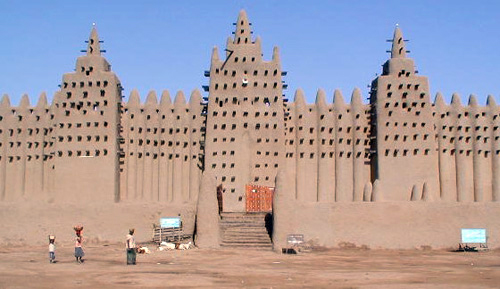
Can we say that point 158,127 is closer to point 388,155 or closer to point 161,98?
point 161,98

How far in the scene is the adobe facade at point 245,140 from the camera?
125ft

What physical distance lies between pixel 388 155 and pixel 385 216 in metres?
9.09

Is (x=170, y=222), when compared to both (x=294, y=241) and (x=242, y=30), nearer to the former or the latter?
(x=294, y=241)

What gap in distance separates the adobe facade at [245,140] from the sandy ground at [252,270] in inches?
406

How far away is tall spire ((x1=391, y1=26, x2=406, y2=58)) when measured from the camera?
131 ft

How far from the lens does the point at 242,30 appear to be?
1555 inches

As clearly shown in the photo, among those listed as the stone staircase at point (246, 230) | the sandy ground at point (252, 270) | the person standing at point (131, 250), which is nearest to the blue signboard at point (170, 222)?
the stone staircase at point (246, 230)

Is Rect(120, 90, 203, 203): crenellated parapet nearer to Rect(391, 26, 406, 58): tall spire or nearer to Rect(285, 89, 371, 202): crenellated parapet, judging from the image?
Rect(285, 89, 371, 202): crenellated parapet

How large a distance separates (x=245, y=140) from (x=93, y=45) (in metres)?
10.2

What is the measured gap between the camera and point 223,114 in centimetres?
3862

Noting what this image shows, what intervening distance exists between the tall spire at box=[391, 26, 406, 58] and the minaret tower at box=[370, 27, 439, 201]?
34cm

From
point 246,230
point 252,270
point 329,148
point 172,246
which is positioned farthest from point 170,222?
point 329,148

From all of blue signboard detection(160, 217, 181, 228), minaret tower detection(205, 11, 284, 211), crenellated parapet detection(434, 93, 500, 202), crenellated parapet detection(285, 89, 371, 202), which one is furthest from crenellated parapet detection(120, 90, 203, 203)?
crenellated parapet detection(434, 93, 500, 202)

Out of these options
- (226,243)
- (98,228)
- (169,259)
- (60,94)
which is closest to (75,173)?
(60,94)
